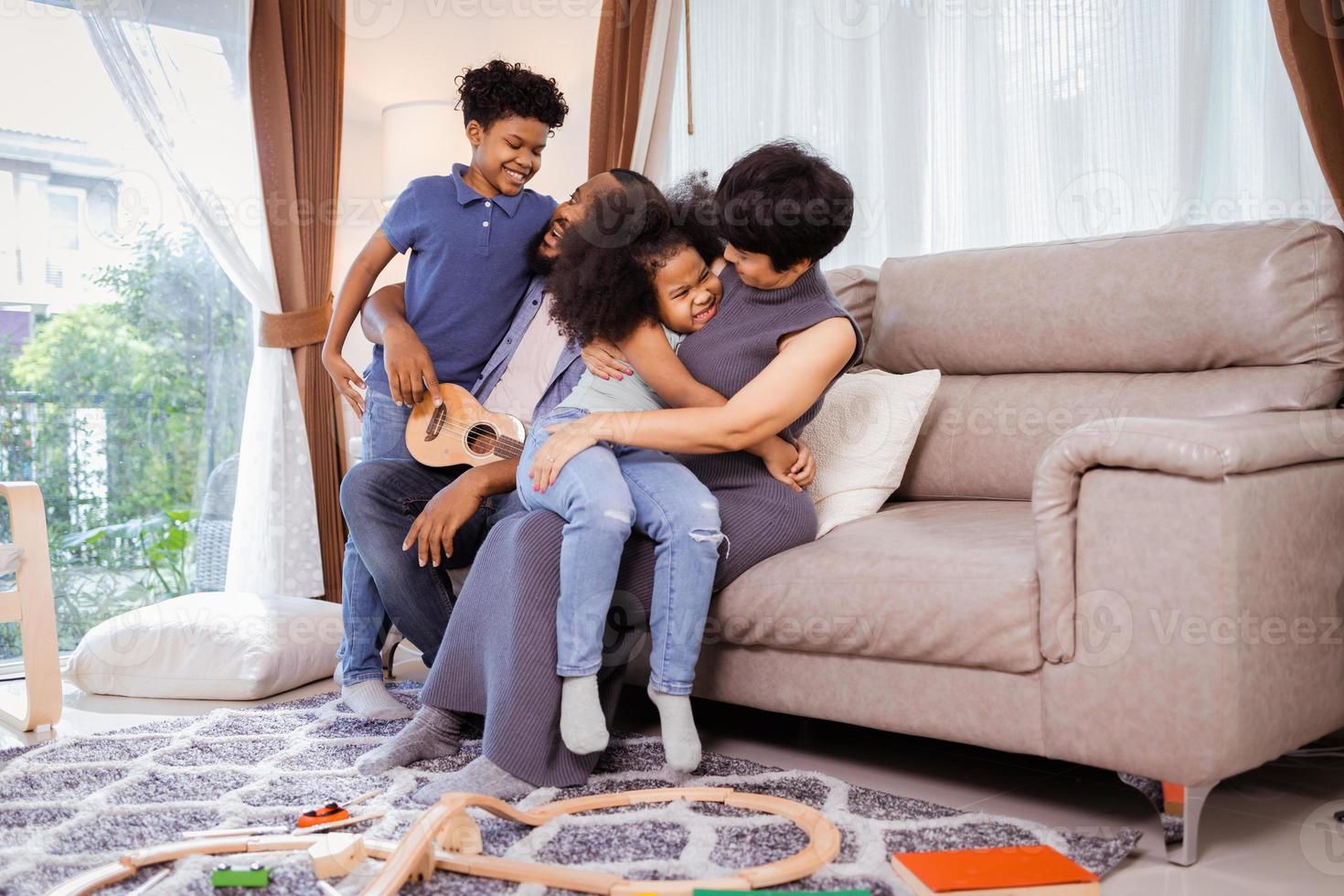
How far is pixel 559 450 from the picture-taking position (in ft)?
6.06

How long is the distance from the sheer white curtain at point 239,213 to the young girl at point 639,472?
1.83 m

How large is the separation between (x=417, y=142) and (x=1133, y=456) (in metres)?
2.62

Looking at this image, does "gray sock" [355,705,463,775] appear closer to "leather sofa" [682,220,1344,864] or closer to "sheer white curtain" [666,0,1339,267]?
"leather sofa" [682,220,1344,864]

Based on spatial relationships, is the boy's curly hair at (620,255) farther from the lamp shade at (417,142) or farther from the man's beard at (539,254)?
the lamp shade at (417,142)

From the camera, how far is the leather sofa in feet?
4.84

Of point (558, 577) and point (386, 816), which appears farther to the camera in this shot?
point (558, 577)

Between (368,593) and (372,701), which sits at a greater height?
(368,593)

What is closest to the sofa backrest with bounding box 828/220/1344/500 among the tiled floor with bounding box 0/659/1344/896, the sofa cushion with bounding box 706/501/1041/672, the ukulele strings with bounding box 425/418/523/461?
the sofa cushion with bounding box 706/501/1041/672

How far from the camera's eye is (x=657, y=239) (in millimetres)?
1946

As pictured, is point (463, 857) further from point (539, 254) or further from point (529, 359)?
point (539, 254)

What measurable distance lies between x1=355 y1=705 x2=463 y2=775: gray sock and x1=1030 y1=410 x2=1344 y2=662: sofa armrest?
1.02 meters

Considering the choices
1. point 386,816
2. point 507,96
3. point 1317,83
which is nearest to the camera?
point 386,816

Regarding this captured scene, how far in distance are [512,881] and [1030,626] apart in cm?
78

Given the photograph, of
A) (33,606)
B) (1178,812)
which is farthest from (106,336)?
(1178,812)
